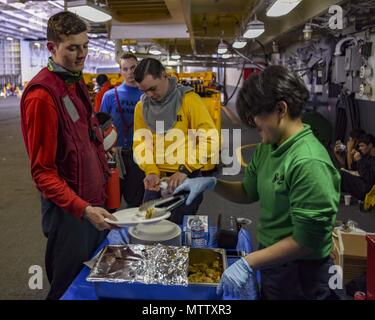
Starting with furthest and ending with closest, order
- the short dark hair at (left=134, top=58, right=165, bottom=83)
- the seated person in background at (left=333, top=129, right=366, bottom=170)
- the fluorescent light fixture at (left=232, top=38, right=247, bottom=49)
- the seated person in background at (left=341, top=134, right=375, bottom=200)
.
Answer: the fluorescent light fixture at (left=232, top=38, right=247, bottom=49) → the seated person in background at (left=333, top=129, right=366, bottom=170) → the seated person in background at (left=341, top=134, right=375, bottom=200) → the short dark hair at (left=134, top=58, right=165, bottom=83)

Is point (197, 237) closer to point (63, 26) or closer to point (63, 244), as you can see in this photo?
point (63, 244)

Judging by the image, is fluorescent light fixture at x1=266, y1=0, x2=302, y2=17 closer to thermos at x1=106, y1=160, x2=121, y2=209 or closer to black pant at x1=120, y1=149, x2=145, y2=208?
black pant at x1=120, y1=149, x2=145, y2=208

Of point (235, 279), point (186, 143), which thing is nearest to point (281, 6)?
point (186, 143)

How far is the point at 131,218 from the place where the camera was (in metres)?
1.39

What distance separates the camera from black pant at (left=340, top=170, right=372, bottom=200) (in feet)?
13.4

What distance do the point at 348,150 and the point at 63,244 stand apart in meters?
4.13

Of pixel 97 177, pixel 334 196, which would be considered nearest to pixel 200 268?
pixel 334 196

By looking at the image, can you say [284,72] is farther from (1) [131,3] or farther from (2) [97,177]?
(1) [131,3]

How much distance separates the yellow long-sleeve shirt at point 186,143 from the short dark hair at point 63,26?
32.1 inches

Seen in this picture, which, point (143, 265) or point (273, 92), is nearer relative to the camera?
point (273, 92)

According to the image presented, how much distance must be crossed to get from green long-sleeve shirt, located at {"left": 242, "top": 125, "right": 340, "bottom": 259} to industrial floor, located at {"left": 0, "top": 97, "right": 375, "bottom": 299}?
1.82 m

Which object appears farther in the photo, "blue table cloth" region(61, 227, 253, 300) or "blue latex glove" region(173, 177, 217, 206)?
"blue latex glove" region(173, 177, 217, 206)

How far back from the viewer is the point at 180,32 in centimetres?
546

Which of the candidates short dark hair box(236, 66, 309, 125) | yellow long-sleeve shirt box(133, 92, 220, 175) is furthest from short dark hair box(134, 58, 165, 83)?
short dark hair box(236, 66, 309, 125)
